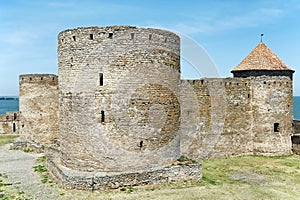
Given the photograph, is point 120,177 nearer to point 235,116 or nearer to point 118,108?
point 118,108

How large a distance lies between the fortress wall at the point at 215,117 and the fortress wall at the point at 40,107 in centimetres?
944

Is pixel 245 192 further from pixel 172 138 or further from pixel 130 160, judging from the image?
pixel 130 160

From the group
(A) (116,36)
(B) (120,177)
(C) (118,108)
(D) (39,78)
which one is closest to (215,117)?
(C) (118,108)

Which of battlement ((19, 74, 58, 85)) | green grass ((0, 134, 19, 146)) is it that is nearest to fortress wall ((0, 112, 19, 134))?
green grass ((0, 134, 19, 146))

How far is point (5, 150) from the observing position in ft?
73.9

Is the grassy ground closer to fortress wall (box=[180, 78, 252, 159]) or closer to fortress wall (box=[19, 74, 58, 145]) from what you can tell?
fortress wall (box=[180, 78, 252, 159])

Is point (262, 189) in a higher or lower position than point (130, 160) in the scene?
lower

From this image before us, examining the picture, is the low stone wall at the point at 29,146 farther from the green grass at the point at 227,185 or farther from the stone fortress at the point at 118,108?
the stone fortress at the point at 118,108

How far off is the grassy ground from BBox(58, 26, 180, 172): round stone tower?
59.7 inches

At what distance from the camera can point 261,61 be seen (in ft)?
67.7

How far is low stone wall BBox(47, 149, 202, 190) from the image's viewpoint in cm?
1291

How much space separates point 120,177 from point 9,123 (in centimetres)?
2289

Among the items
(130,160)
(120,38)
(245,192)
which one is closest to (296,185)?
(245,192)

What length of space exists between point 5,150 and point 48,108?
402 centimetres
